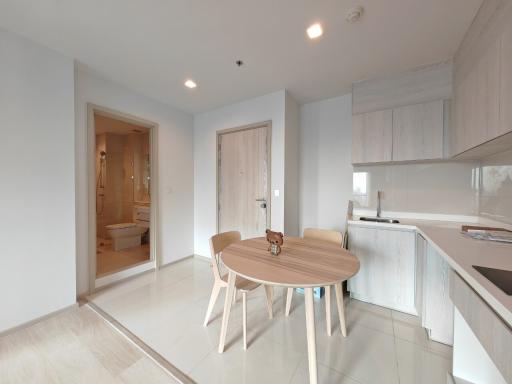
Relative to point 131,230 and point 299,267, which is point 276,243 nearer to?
point 299,267

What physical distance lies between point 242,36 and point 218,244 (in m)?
1.82

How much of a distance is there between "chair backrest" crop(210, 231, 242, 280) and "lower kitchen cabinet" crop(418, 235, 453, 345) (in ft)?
5.42

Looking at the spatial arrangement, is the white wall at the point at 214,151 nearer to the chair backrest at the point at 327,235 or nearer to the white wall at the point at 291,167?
the white wall at the point at 291,167

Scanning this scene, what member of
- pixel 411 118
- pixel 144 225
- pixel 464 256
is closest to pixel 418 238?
pixel 464 256

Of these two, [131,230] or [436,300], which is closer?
[436,300]

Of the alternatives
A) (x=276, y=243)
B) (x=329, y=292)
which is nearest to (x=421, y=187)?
(x=329, y=292)

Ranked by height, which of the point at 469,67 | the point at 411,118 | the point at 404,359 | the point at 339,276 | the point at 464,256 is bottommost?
the point at 404,359

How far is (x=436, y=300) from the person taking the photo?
1.61m

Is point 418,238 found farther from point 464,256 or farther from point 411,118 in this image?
point 411,118

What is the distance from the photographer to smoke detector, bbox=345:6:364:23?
4.68ft

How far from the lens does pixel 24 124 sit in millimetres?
1741

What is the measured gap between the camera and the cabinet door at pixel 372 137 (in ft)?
7.34

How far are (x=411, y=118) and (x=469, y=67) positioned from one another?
57 cm

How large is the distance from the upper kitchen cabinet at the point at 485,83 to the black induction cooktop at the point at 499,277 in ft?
2.56
